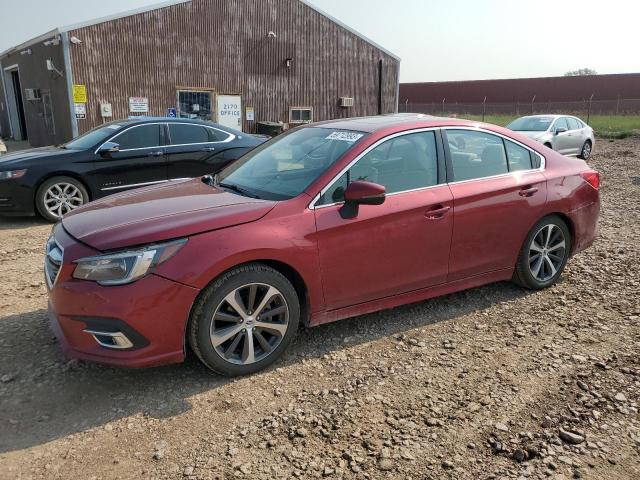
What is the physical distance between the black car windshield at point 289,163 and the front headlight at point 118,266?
982 millimetres

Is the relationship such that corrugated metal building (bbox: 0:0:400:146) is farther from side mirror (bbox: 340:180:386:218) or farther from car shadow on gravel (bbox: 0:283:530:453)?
side mirror (bbox: 340:180:386:218)

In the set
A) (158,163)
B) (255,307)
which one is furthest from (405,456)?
(158,163)

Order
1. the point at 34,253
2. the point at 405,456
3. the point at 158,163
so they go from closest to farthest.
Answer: the point at 405,456 < the point at 34,253 < the point at 158,163

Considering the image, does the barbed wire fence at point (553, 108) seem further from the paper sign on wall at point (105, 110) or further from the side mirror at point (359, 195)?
the side mirror at point (359, 195)

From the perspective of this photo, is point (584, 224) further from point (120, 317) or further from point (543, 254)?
point (120, 317)

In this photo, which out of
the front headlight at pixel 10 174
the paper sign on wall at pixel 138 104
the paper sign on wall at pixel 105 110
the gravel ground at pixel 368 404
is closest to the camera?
the gravel ground at pixel 368 404

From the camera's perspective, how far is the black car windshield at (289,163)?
12.3 ft

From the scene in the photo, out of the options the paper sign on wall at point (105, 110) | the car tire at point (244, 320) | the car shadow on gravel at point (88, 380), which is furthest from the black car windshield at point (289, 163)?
the paper sign on wall at point (105, 110)

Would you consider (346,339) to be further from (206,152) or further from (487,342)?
(206,152)

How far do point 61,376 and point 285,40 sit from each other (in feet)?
62.0

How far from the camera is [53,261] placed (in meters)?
3.27

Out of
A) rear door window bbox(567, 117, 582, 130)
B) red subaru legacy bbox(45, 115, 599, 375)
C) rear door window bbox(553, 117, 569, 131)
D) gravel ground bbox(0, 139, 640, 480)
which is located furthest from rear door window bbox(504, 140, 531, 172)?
rear door window bbox(567, 117, 582, 130)

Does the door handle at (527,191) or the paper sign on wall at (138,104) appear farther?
the paper sign on wall at (138,104)

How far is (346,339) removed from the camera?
3947mm
